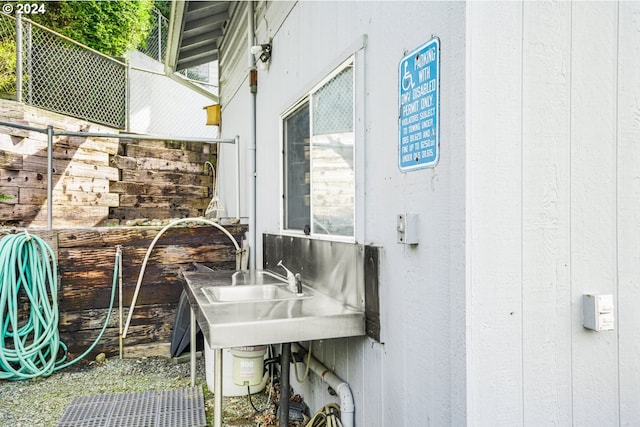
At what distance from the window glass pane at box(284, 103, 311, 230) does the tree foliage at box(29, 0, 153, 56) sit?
6.58 metres

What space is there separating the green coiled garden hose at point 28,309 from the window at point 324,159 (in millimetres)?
2302

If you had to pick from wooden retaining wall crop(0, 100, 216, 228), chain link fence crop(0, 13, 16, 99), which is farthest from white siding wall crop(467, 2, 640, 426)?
chain link fence crop(0, 13, 16, 99)

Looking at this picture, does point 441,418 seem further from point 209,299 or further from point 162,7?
point 162,7

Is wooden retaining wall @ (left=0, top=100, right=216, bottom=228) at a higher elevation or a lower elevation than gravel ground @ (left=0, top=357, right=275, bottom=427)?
higher

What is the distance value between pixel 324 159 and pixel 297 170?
63 cm

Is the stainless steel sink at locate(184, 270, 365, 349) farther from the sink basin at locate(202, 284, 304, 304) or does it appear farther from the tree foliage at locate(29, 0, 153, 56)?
the tree foliage at locate(29, 0, 153, 56)

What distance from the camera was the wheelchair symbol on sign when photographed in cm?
168

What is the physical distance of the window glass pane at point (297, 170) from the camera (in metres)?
3.02

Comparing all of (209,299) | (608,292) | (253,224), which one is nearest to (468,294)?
(608,292)

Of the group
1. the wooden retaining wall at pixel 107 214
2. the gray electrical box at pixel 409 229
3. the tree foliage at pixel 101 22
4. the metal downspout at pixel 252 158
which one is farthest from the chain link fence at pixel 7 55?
the gray electrical box at pixel 409 229

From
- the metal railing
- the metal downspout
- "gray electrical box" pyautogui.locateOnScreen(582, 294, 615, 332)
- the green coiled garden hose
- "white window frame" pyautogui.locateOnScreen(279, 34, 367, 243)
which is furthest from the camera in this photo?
the metal railing

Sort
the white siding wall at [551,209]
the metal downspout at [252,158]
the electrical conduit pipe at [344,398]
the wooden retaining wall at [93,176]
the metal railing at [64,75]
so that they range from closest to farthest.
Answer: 1. the white siding wall at [551,209]
2. the electrical conduit pipe at [344,398]
3. the metal downspout at [252,158]
4. the wooden retaining wall at [93,176]
5. the metal railing at [64,75]

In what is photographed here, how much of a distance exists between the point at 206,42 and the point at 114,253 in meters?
4.25

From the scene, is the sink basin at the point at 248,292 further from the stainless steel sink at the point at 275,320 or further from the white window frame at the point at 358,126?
the white window frame at the point at 358,126
